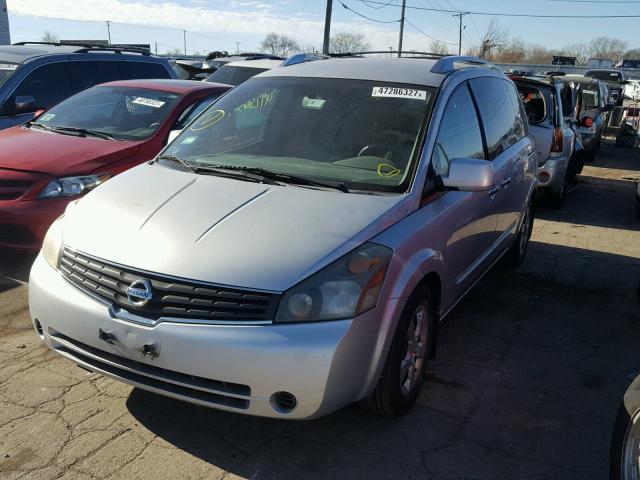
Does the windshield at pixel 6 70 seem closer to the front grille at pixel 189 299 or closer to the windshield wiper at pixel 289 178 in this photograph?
the windshield wiper at pixel 289 178

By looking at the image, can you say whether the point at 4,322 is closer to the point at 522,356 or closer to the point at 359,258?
the point at 359,258

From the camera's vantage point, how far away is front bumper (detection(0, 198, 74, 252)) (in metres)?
5.00

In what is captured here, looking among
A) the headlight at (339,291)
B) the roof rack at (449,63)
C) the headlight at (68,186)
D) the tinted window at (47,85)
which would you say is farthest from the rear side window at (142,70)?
the headlight at (339,291)

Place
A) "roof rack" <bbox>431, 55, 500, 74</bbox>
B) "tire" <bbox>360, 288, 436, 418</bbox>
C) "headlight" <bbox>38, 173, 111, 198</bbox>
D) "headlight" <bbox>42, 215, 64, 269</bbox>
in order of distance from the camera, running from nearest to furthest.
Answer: "tire" <bbox>360, 288, 436, 418</bbox> → "headlight" <bbox>42, 215, 64, 269</bbox> → "roof rack" <bbox>431, 55, 500, 74</bbox> → "headlight" <bbox>38, 173, 111, 198</bbox>

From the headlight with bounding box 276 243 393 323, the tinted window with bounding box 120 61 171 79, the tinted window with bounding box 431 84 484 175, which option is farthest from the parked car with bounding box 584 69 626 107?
the headlight with bounding box 276 243 393 323

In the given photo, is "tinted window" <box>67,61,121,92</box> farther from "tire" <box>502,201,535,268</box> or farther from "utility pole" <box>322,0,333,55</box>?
"utility pole" <box>322,0,333,55</box>

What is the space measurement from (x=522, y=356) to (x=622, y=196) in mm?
7694

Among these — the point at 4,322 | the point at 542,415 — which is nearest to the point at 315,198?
the point at 542,415

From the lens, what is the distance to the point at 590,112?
1417cm

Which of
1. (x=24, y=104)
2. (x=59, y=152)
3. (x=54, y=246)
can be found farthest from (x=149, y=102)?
(x=54, y=246)

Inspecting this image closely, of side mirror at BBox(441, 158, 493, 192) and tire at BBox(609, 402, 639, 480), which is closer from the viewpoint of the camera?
tire at BBox(609, 402, 639, 480)

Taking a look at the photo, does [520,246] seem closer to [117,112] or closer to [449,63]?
[449,63]

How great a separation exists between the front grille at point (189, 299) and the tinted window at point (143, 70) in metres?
6.99

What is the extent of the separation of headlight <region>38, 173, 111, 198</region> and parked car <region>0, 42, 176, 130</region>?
2.60 meters
